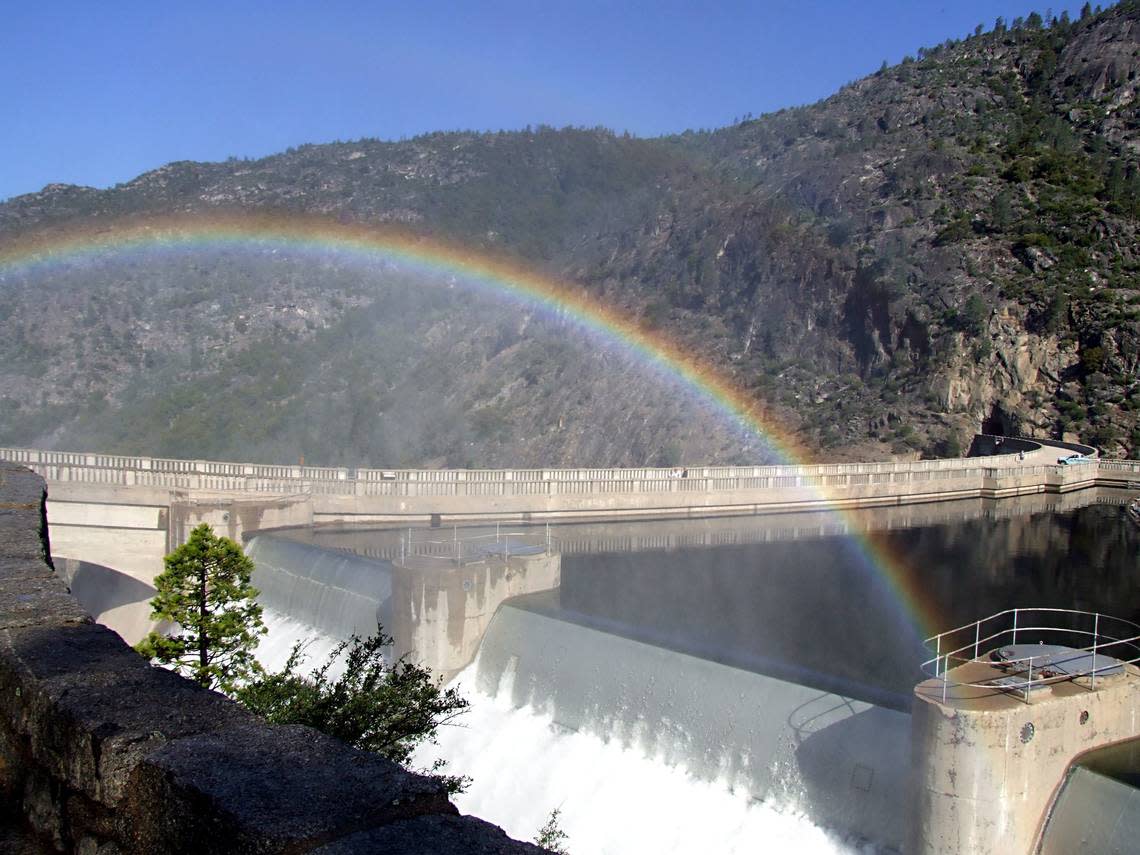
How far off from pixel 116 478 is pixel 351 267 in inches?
3326

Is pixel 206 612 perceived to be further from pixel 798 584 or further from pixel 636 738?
pixel 798 584

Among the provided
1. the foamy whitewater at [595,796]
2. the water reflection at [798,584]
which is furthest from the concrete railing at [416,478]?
the foamy whitewater at [595,796]

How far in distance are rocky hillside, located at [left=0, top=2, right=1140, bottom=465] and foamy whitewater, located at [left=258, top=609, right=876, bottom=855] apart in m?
45.5

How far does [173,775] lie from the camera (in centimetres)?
301

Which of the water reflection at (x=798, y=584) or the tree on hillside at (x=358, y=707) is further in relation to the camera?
the water reflection at (x=798, y=584)

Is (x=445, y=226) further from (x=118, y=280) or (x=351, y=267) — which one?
(x=118, y=280)

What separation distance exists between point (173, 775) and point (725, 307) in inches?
3226

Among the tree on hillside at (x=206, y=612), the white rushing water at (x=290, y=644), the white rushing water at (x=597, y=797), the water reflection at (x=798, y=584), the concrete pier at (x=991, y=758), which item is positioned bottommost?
the white rushing water at (x=597, y=797)

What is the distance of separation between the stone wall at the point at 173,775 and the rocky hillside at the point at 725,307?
57.5 m

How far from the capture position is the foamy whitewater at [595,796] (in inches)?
508

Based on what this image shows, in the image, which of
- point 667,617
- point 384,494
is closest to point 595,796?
point 667,617

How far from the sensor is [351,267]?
110 metres

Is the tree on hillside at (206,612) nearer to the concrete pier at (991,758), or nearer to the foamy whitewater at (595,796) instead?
the foamy whitewater at (595,796)

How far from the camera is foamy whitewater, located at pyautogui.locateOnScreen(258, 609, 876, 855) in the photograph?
508 inches
